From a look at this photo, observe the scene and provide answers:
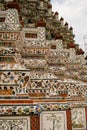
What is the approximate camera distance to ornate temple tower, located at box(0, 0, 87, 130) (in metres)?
5.67

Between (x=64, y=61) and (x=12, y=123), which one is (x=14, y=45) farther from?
(x=64, y=61)

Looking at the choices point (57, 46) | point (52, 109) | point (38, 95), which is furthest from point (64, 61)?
point (52, 109)

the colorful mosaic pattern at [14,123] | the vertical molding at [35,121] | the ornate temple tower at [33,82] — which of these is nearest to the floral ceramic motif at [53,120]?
the ornate temple tower at [33,82]

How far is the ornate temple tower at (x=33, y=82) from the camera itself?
5668 millimetres

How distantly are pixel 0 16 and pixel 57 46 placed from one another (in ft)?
19.5

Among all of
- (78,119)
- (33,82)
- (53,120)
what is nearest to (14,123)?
(53,120)

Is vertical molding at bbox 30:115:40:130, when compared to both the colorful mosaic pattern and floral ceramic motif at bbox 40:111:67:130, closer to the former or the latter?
the colorful mosaic pattern

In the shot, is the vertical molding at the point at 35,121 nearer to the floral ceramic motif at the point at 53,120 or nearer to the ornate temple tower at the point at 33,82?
the ornate temple tower at the point at 33,82

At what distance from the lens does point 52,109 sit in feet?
26.0

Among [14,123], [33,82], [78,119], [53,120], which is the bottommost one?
[78,119]

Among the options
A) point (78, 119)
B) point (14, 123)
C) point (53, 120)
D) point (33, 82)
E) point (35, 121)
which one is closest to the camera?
point (14, 123)

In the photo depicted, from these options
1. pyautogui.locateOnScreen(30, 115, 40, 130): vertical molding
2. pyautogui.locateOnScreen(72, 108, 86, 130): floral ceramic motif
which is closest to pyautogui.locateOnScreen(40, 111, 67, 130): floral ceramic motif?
pyautogui.locateOnScreen(30, 115, 40, 130): vertical molding

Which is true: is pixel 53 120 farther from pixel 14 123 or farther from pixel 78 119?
pixel 78 119

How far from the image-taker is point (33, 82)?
30.0 feet
